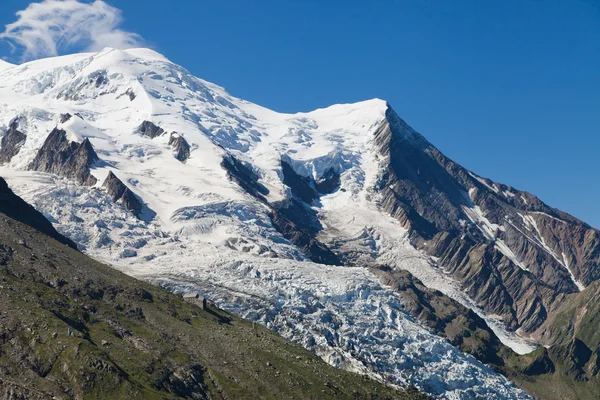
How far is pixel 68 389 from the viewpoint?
200 meters

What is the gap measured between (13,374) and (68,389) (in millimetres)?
11897

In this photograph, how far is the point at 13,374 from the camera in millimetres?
197000
